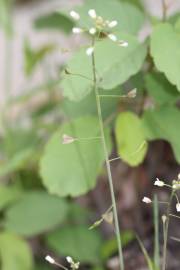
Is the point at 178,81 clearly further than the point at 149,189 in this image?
No

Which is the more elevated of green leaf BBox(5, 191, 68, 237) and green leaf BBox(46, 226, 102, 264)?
green leaf BBox(5, 191, 68, 237)

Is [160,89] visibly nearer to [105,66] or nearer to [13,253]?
[105,66]

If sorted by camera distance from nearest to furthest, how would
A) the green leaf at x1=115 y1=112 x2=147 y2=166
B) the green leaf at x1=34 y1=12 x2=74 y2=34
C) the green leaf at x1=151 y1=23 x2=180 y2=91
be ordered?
1. the green leaf at x1=151 y1=23 x2=180 y2=91
2. the green leaf at x1=115 y1=112 x2=147 y2=166
3. the green leaf at x1=34 y1=12 x2=74 y2=34

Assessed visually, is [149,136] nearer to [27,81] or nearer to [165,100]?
[165,100]

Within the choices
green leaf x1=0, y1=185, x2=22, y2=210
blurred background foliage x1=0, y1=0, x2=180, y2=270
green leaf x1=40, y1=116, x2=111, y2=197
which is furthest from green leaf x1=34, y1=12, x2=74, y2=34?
green leaf x1=40, y1=116, x2=111, y2=197

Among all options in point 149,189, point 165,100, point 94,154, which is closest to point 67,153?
point 94,154

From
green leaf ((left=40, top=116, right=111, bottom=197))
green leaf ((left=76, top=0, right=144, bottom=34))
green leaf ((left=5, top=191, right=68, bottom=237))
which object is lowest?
green leaf ((left=5, top=191, right=68, bottom=237))

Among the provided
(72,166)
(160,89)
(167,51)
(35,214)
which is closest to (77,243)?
(35,214)

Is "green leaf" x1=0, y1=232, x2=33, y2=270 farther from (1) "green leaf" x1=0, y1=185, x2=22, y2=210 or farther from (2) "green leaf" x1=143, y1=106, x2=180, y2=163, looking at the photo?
(2) "green leaf" x1=143, y1=106, x2=180, y2=163
